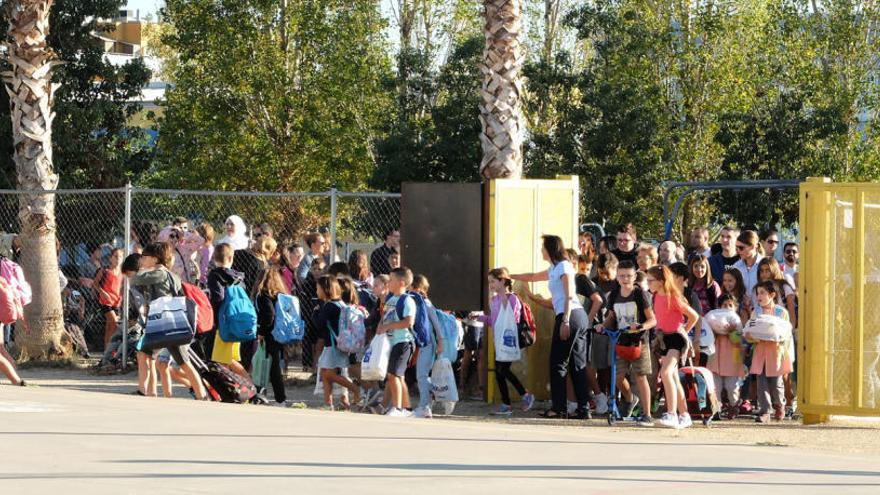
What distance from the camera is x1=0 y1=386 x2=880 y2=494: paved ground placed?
8953mm

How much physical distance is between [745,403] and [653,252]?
5.52ft

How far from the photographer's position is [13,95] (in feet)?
66.0

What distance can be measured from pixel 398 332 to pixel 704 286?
3.01 metres

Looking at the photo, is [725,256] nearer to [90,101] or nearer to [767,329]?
[767,329]

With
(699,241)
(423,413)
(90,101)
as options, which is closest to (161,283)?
(423,413)

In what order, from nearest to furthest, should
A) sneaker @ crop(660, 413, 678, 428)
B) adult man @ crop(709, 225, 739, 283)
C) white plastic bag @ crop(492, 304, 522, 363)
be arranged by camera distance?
sneaker @ crop(660, 413, 678, 428) → white plastic bag @ crop(492, 304, 522, 363) → adult man @ crop(709, 225, 739, 283)

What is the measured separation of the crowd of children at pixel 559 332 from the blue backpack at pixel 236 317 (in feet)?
0.07

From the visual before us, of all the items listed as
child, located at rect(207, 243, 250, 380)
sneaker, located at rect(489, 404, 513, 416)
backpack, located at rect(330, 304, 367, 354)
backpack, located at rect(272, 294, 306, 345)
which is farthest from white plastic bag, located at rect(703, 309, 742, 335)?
child, located at rect(207, 243, 250, 380)

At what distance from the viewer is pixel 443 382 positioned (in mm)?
14930

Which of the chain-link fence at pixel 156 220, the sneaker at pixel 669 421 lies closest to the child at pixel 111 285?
the chain-link fence at pixel 156 220

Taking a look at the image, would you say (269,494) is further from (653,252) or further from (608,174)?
(608,174)

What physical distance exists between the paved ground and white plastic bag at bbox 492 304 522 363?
2.06m

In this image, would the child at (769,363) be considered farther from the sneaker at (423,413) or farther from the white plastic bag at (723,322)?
the sneaker at (423,413)

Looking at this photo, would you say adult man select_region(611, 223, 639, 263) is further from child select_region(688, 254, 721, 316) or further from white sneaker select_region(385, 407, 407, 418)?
white sneaker select_region(385, 407, 407, 418)
